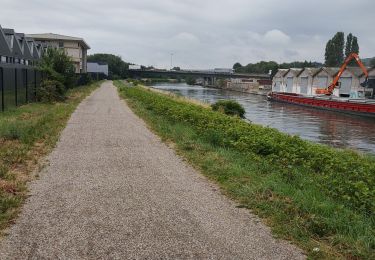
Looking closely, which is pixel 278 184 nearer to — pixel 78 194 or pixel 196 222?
pixel 196 222

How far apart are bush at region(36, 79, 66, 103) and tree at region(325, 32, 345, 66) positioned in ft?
344

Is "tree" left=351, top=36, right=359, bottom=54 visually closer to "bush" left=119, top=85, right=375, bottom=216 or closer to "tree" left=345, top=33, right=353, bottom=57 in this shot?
"tree" left=345, top=33, right=353, bottom=57

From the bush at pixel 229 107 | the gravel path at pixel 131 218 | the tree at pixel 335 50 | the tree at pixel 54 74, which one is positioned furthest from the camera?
the tree at pixel 335 50

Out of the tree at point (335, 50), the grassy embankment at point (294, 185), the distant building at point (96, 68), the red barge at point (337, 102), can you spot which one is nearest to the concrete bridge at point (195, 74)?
the distant building at point (96, 68)

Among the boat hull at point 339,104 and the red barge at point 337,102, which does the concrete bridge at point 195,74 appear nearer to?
the red barge at point 337,102

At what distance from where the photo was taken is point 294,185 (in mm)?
8086

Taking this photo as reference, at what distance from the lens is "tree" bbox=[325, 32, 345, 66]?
120 meters

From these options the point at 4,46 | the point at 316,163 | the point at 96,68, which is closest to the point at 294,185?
the point at 316,163

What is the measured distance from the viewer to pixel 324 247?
5227mm

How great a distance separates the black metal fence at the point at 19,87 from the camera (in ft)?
69.7

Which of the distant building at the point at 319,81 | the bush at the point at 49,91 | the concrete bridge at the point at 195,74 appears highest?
the concrete bridge at the point at 195,74

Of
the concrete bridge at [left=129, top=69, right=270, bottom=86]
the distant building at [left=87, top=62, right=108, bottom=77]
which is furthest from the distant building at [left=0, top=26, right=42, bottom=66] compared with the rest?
the concrete bridge at [left=129, top=69, right=270, bottom=86]

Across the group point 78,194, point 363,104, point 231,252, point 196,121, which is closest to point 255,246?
point 231,252

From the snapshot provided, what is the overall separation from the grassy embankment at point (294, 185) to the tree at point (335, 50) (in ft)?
377
